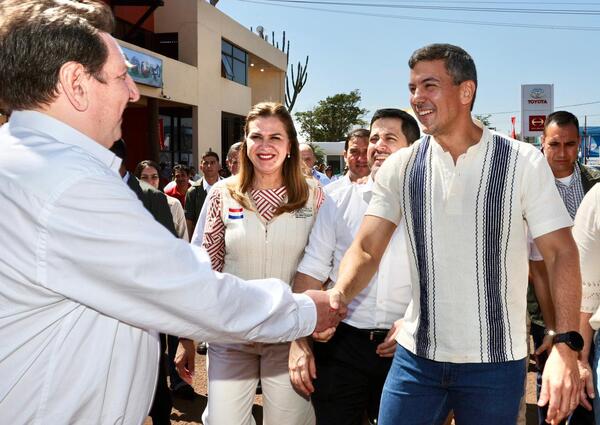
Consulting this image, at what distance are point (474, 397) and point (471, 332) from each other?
0.28 m

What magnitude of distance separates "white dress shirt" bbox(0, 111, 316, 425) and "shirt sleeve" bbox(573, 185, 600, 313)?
1732mm

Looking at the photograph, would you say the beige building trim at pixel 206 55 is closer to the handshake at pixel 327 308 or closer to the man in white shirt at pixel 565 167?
the man in white shirt at pixel 565 167

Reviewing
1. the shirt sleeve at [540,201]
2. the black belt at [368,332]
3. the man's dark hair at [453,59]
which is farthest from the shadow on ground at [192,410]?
the man's dark hair at [453,59]

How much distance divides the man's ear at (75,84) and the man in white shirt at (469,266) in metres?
1.38

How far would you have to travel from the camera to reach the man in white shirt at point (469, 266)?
2273 millimetres

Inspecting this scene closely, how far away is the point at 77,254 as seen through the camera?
56.1 inches

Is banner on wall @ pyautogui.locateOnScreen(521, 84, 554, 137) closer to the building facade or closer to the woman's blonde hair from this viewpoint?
the woman's blonde hair

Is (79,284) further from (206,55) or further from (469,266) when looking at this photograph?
(206,55)

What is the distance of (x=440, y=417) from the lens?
253 centimetres

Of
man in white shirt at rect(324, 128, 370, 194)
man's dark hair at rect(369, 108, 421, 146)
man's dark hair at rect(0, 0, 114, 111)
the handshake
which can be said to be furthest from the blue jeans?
man in white shirt at rect(324, 128, 370, 194)

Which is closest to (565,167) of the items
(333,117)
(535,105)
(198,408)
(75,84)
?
(198,408)

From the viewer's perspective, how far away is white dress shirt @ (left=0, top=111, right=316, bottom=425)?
1.41 meters

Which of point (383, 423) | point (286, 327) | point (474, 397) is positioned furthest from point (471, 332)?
point (286, 327)

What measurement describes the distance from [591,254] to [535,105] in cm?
924
